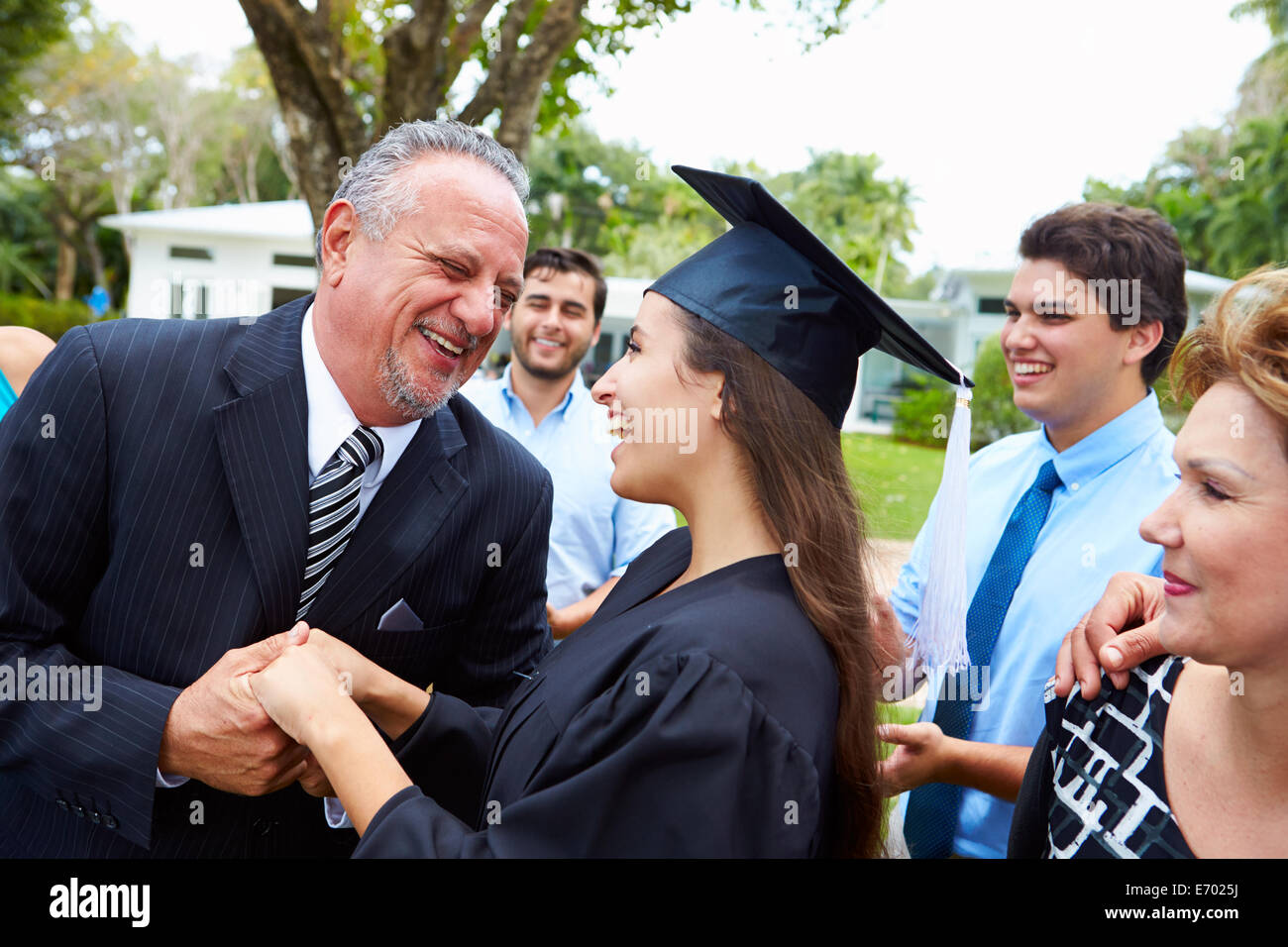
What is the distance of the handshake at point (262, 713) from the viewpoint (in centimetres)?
185

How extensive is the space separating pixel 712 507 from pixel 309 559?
3.04ft

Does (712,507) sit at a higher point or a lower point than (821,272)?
lower

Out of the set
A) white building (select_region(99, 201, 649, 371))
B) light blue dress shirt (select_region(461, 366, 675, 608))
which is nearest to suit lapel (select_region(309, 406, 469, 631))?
light blue dress shirt (select_region(461, 366, 675, 608))

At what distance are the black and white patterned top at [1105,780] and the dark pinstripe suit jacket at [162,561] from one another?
141cm

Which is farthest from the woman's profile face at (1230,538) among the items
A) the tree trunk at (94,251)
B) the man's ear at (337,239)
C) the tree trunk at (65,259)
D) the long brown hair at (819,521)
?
the tree trunk at (65,259)

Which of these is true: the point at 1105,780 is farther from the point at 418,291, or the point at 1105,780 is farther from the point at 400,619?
the point at 418,291

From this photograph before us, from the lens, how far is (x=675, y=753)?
5.16ft

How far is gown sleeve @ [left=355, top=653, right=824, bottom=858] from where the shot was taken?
157 centimetres

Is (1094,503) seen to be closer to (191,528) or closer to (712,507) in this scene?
(712,507)

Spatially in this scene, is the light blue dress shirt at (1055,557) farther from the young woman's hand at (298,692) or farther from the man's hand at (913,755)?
the young woman's hand at (298,692)

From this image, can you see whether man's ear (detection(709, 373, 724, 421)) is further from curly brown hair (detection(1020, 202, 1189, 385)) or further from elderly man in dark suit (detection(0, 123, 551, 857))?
curly brown hair (detection(1020, 202, 1189, 385))

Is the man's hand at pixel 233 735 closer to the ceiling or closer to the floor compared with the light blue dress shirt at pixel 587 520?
closer to the floor

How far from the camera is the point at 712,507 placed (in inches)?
79.6
